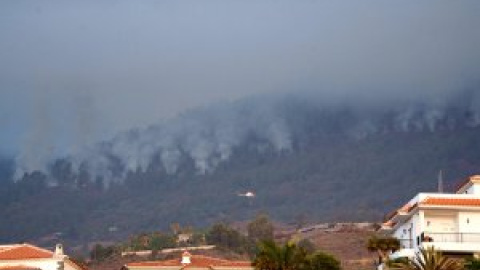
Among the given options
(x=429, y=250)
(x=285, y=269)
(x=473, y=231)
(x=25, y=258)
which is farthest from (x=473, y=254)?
(x=25, y=258)

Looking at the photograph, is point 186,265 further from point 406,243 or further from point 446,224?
point 446,224

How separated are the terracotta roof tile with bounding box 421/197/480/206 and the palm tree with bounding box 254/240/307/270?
9958 millimetres

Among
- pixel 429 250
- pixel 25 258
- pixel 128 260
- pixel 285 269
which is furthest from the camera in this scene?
pixel 128 260

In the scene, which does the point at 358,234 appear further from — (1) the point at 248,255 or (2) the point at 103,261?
(2) the point at 103,261

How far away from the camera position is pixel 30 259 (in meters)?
74.6

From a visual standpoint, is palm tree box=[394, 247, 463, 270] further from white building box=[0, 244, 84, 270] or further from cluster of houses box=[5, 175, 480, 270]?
white building box=[0, 244, 84, 270]

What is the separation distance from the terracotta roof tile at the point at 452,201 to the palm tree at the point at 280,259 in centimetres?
996

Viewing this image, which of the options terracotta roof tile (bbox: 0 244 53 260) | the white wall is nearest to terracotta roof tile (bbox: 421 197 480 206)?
the white wall

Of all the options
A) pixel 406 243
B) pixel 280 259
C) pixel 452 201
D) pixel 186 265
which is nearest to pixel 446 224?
pixel 452 201

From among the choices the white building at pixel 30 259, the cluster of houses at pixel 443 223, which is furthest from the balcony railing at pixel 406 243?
the white building at pixel 30 259

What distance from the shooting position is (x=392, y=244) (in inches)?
2532

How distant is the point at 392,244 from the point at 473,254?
5.04 metres

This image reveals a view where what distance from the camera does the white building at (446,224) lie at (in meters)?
61.5

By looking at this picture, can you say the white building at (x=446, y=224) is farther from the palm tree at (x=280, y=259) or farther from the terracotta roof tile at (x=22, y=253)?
the terracotta roof tile at (x=22, y=253)
